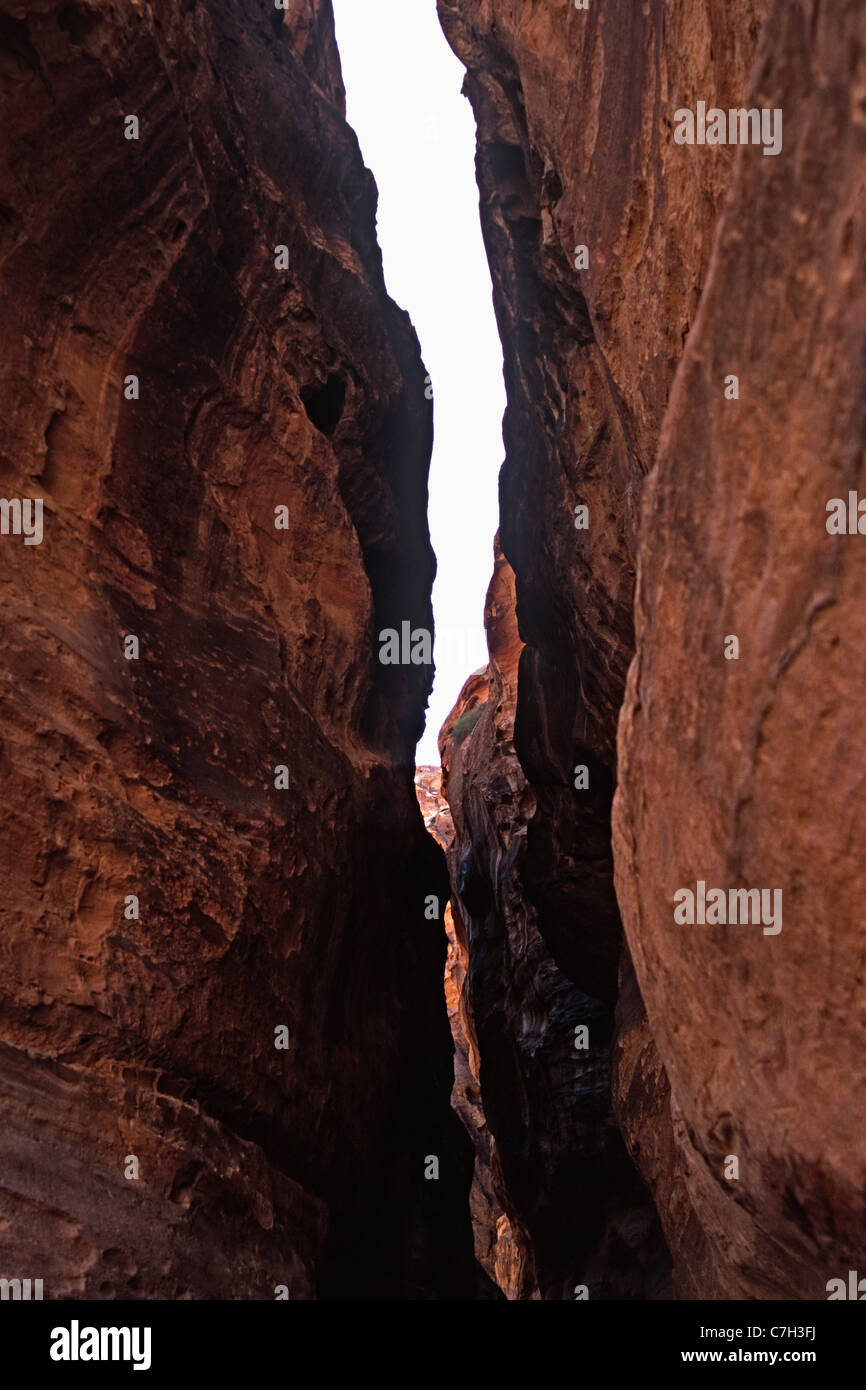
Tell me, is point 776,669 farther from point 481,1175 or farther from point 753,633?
point 481,1175

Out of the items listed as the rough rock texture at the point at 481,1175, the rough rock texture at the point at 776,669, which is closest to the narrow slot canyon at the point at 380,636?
the rough rock texture at the point at 776,669

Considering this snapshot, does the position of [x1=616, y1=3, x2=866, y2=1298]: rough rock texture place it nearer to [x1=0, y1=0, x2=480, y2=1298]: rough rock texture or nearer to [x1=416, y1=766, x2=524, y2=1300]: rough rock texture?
[x1=0, y1=0, x2=480, y2=1298]: rough rock texture

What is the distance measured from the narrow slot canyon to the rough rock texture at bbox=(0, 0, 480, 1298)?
36mm

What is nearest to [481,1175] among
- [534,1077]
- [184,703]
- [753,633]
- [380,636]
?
[534,1077]

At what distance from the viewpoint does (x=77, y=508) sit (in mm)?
7160

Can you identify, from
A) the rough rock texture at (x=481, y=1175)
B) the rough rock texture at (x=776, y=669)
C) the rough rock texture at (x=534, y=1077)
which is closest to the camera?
the rough rock texture at (x=776, y=669)

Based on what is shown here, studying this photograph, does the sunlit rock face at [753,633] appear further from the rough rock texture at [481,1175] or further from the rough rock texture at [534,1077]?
the rough rock texture at [481,1175]

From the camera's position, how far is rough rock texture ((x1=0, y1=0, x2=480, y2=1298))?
603 centimetres

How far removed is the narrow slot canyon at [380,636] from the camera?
3.69 metres

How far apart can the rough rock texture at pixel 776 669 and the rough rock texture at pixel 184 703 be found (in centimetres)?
347

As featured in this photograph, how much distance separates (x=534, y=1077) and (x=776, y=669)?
46.5ft

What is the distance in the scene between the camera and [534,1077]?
53.8 ft

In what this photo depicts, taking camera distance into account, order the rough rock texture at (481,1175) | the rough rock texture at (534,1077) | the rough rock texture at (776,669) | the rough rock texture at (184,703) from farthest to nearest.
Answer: the rough rock texture at (481,1175)
the rough rock texture at (534,1077)
the rough rock texture at (184,703)
the rough rock texture at (776,669)

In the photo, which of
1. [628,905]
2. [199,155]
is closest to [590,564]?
[199,155]
